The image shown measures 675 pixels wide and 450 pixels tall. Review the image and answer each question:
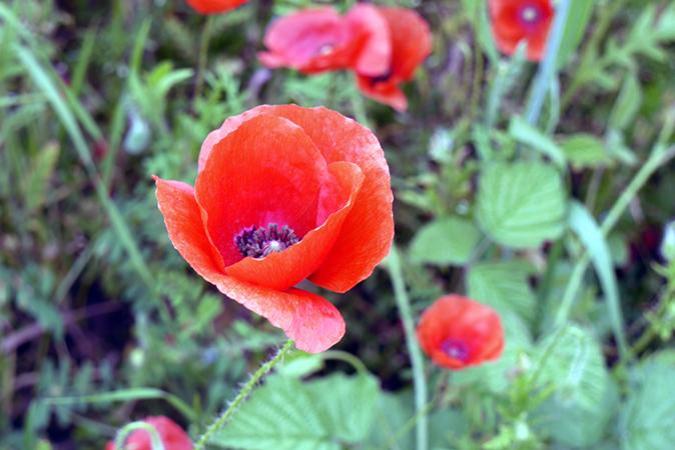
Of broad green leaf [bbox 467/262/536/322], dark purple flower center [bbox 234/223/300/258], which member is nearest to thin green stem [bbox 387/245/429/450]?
broad green leaf [bbox 467/262/536/322]

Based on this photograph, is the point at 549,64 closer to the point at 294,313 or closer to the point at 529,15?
the point at 529,15

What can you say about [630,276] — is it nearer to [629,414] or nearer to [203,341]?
[629,414]

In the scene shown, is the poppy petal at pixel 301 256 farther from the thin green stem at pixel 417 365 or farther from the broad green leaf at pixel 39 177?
the broad green leaf at pixel 39 177

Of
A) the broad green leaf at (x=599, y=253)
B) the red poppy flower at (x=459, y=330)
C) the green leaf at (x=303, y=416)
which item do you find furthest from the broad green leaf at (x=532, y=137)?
the green leaf at (x=303, y=416)

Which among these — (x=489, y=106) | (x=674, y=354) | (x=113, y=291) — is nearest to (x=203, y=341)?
(x=113, y=291)

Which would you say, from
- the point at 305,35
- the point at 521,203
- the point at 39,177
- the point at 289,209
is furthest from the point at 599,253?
the point at 39,177

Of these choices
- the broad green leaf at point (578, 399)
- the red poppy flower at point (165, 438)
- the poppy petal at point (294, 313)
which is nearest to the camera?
the poppy petal at point (294, 313)
